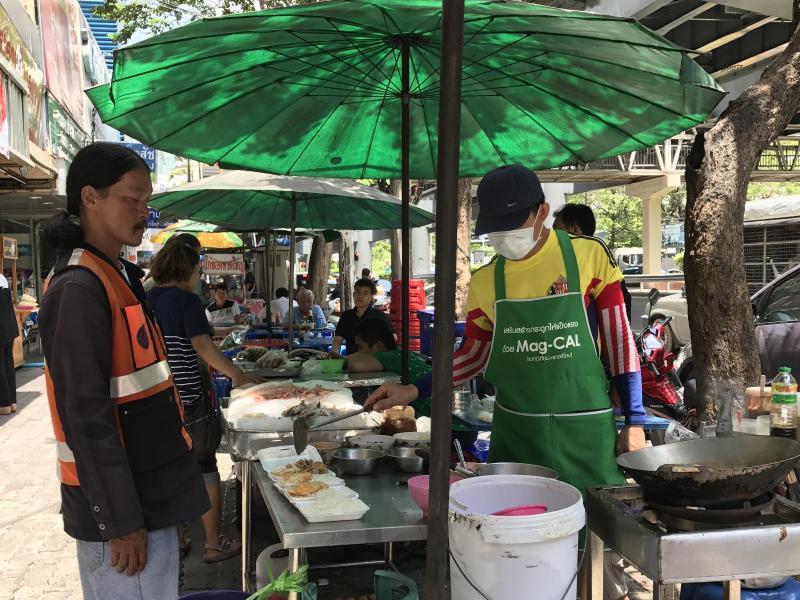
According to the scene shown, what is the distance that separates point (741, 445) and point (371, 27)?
2123mm

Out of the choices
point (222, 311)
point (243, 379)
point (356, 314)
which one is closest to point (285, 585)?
point (243, 379)

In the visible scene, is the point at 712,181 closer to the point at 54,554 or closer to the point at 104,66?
the point at 54,554

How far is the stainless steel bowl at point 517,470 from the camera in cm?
260

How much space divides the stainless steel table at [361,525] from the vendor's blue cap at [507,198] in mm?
1128

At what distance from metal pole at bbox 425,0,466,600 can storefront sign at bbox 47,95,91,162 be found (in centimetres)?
1575

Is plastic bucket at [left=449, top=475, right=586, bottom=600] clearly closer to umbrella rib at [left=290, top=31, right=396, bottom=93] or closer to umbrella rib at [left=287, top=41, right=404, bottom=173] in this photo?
umbrella rib at [left=290, top=31, right=396, bottom=93]

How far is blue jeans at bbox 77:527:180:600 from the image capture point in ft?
7.06

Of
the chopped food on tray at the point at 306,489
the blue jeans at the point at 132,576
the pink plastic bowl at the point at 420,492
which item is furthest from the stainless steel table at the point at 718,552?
the blue jeans at the point at 132,576

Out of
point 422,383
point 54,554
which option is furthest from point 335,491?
point 54,554

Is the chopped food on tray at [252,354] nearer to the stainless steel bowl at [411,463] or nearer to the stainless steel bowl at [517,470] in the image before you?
the stainless steel bowl at [411,463]

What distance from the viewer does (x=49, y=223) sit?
2230 mm

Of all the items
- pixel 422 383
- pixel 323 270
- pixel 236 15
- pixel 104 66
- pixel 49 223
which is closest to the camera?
pixel 49 223

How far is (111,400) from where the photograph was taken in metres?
2.07

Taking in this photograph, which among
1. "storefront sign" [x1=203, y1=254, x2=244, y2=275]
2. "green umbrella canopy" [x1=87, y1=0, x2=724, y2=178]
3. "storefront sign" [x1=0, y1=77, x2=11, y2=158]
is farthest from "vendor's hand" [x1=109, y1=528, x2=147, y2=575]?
"storefront sign" [x1=203, y1=254, x2=244, y2=275]
